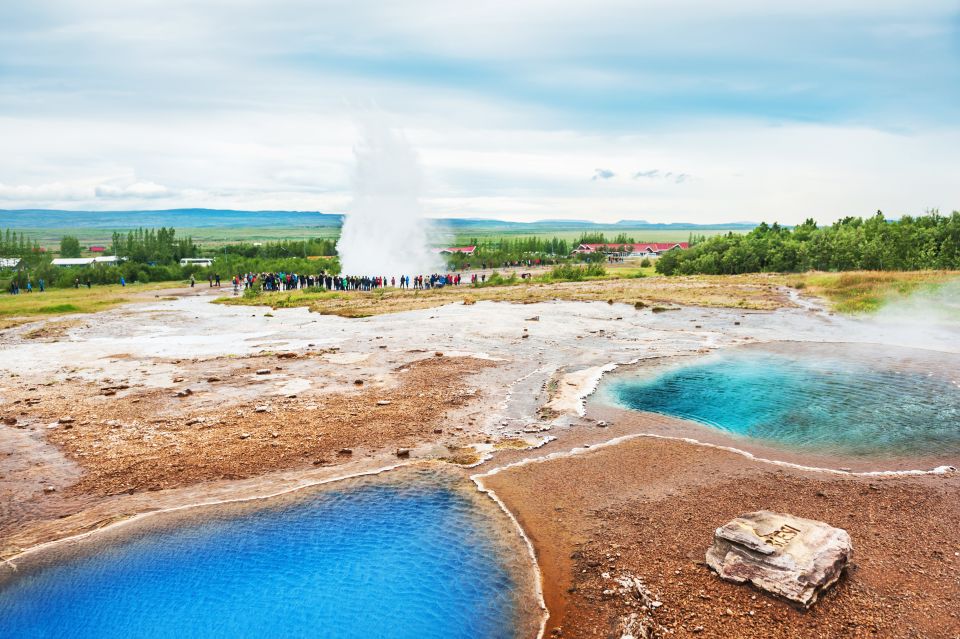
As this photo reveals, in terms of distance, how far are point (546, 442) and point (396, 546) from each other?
4937 mm

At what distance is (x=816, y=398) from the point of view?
17.8 m

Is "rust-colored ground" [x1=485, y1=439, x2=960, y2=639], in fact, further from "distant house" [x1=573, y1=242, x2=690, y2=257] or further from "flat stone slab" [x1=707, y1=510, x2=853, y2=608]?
"distant house" [x1=573, y1=242, x2=690, y2=257]

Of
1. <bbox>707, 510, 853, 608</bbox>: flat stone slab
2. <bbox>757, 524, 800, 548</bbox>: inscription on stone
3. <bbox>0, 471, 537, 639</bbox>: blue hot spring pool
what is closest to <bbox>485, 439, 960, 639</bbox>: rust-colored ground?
<bbox>707, 510, 853, 608</bbox>: flat stone slab

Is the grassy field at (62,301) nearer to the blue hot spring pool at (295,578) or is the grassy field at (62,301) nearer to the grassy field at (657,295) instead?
the grassy field at (657,295)

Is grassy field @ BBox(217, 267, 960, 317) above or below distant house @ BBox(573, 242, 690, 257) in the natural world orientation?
below

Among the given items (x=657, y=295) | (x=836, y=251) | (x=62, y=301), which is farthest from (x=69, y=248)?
(x=836, y=251)

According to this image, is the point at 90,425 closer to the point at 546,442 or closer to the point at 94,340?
the point at 546,442

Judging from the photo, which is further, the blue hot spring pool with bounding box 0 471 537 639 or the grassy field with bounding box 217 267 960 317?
the grassy field with bounding box 217 267 960 317

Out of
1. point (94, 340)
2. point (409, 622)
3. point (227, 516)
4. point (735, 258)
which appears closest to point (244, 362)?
point (94, 340)

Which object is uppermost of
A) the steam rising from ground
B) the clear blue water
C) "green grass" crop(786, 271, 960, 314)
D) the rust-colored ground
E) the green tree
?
the green tree

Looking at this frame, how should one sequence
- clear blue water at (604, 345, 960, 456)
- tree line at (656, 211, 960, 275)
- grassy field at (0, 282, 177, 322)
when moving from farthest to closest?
1. tree line at (656, 211, 960, 275)
2. grassy field at (0, 282, 177, 322)
3. clear blue water at (604, 345, 960, 456)

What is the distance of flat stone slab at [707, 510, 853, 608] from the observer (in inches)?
306

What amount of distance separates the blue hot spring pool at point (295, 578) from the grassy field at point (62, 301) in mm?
30595

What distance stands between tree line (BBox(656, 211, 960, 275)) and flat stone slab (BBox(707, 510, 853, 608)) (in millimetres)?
61128
